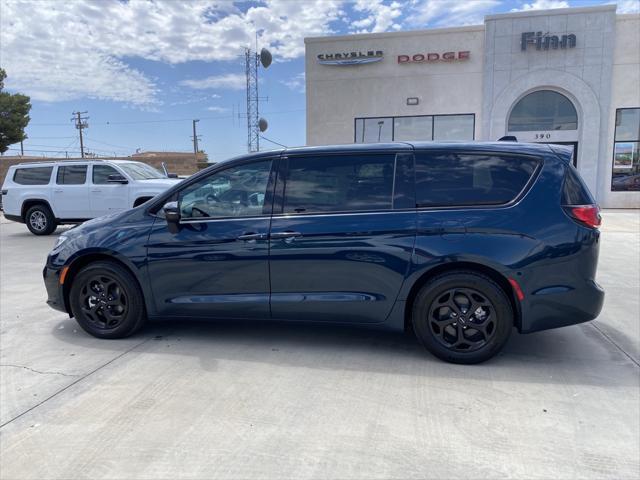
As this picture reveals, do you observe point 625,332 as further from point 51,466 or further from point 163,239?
point 51,466

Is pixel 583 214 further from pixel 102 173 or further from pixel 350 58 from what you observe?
pixel 350 58

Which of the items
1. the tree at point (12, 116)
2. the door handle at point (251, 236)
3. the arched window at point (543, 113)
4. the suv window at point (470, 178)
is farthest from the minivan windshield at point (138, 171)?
the tree at point (12, 116)

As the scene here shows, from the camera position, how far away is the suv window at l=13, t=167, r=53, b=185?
13008mm

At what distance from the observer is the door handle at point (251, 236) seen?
4180 millimetres

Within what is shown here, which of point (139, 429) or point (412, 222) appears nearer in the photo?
point (139, 429)

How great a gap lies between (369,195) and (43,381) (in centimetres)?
297

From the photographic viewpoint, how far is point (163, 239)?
14.4 ft

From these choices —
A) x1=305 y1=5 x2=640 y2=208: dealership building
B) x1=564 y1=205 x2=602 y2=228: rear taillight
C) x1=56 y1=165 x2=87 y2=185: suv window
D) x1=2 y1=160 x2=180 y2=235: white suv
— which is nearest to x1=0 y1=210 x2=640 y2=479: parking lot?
x1=564 y1=205 x2=602 y2=228: rear taillight

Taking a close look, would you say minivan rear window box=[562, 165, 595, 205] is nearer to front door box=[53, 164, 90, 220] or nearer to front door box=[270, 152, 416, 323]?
front door box=[270, 152, 416, 323]

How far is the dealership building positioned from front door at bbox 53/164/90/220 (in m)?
11.1

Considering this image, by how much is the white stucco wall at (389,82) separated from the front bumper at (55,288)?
685 inches

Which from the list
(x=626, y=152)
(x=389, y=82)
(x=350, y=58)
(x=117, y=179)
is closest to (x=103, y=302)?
(x=117, y=179)

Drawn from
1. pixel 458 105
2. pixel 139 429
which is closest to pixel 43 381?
pixel 139 429

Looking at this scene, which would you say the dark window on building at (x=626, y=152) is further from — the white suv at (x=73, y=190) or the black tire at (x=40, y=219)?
the black tire at (x=40, y=219)
